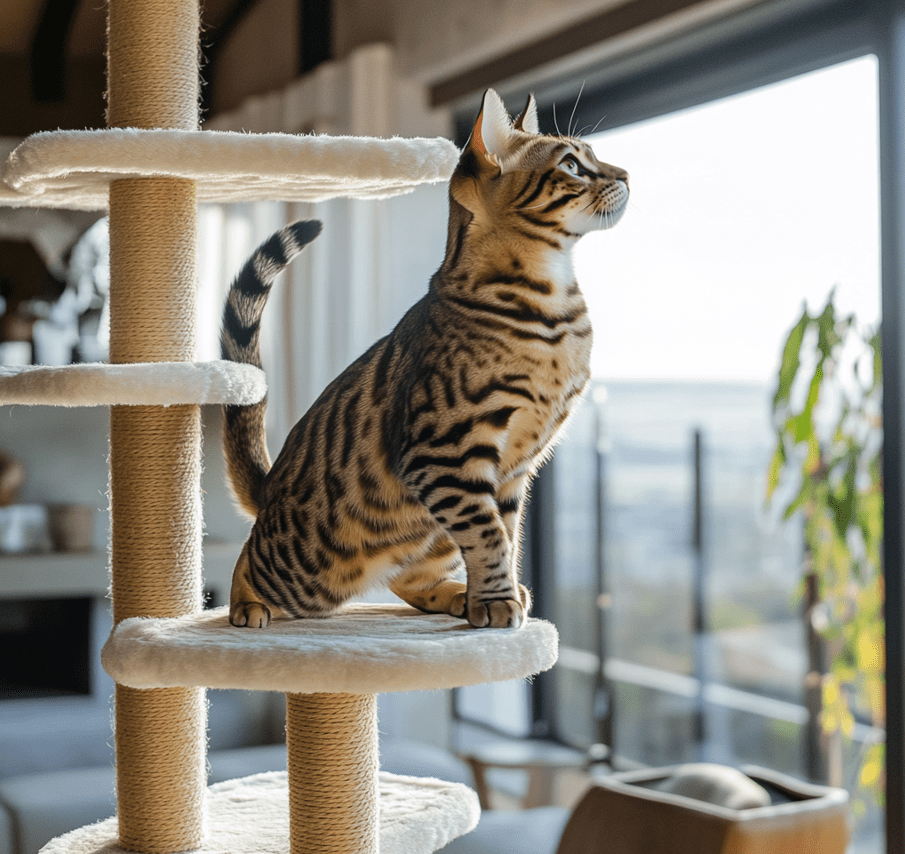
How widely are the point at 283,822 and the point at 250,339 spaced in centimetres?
61

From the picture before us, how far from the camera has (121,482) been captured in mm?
1308

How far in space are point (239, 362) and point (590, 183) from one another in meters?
0.50

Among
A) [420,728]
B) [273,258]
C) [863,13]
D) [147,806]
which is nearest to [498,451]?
[273,258]

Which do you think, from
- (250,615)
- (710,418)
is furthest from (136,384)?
(710,418)

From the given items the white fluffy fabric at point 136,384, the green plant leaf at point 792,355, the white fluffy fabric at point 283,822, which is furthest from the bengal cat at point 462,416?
the green plant leaf at point 792,355

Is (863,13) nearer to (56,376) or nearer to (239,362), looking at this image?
(239,362)

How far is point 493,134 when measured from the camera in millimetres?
1031

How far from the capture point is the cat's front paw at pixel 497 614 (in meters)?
1.01

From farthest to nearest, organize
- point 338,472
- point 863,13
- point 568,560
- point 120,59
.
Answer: point 568,560
point 863,13
point 120,59
point 338,472

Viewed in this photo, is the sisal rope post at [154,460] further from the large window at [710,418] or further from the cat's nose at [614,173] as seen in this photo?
the large window at [710,418]

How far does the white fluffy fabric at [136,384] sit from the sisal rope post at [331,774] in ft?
1.16

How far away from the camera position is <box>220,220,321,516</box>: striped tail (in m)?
1.23

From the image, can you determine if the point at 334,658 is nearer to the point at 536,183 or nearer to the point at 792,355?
the point at 536,183

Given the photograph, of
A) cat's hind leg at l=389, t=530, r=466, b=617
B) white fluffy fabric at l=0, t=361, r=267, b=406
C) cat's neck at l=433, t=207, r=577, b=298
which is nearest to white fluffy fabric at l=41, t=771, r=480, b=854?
cat's hind leg at l=389, t=530, r=466, b=617
